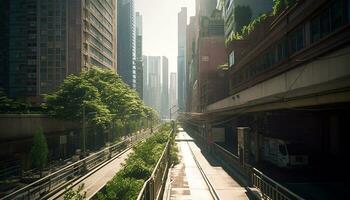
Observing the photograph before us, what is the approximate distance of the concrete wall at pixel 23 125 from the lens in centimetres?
3334

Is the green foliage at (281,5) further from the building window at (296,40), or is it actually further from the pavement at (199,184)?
the pavement at (199,184)

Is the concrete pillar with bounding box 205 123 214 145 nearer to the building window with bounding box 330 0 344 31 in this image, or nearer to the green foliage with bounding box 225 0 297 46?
the green foliage with bounding box 225 0 297 46

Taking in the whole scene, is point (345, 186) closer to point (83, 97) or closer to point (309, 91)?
point (309, 91)

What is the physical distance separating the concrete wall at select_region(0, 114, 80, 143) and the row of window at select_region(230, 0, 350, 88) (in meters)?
25.9

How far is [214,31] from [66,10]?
53957mm

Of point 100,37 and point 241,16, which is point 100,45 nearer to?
point 100,37

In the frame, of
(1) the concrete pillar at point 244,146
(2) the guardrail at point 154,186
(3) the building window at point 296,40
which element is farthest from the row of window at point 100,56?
(2) the guardrail at point 154,186

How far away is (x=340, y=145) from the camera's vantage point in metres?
35.5

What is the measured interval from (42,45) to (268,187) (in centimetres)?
8336

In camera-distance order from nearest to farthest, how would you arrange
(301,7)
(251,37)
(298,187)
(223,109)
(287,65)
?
(298,187) → (301,7) → (287,65) → (223,109) → (251,37)

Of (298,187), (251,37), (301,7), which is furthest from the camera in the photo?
(251,37)

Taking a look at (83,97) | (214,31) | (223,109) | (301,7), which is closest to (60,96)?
(83,97)

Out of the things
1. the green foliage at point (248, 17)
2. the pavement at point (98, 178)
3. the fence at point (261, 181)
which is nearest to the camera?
the fence at point (261, 181)

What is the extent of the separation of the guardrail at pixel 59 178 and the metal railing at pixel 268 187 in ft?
42.5
